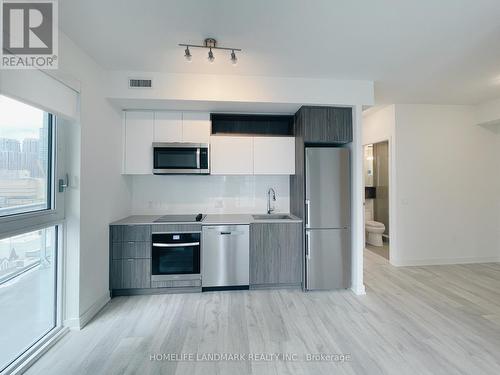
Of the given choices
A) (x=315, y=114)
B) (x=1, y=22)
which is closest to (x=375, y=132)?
(x=315, y=114)

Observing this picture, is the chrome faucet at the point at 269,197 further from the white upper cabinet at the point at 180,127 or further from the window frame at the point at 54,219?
the window frame at the point at 54,219

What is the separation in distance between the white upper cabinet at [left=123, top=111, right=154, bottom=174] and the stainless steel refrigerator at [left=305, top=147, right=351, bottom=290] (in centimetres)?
211

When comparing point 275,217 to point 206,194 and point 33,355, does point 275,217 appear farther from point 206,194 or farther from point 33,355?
point 33,355

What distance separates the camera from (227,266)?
9.62ft

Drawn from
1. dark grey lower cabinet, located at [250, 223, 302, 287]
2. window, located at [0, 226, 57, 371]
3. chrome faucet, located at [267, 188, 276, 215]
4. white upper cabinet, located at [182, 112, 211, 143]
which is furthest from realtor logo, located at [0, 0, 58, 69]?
chrome faucet, located at [267, 188, 276, 215]

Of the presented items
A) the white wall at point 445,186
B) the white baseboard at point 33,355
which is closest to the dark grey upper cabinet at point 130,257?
the white baseboard at point 33,355

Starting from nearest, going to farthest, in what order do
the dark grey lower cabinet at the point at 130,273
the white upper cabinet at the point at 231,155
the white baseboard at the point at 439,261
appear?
1. the dark grey lower cabinet at the point at 130,273
2. the white upper cabinet at the point at 231,155
3. the white baseboard at the point at 439,261

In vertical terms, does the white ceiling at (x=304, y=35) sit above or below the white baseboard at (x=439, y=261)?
above

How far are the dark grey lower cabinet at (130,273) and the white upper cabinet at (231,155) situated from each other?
4.81 feet

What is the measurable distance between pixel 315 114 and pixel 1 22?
2.90 m

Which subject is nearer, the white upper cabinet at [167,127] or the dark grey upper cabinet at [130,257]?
the dark grey upper cabinet at [130,257]

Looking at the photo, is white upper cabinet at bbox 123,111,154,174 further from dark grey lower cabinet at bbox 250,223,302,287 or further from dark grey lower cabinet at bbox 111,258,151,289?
dark grey lower cabinet at bbox 250,223,302,287

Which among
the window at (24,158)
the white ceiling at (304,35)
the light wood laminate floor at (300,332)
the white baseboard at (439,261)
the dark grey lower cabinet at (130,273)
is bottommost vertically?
the light wood laminate floor at (300,332)

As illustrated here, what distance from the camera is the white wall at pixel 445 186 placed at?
3.90 metres
